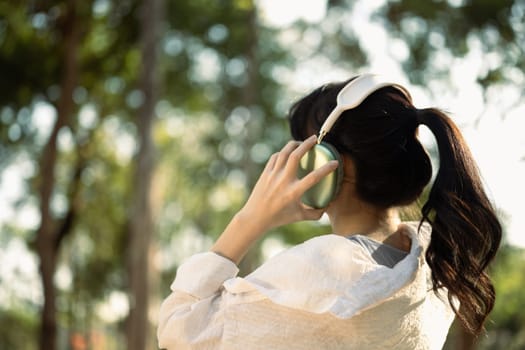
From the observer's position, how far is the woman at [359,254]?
1.79m

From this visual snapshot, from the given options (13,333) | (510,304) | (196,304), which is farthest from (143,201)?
(196,304)

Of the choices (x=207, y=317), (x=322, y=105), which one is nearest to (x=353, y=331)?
(x=207, y=317)

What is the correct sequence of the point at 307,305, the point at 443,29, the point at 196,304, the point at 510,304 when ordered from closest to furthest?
the point at 307,305, the point at 196,304, the point at 443,29, the point at 510,304

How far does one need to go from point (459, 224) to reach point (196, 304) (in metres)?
0.58

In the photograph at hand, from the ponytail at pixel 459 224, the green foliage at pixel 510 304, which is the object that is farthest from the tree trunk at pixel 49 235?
the ponytail at pixel 459 224

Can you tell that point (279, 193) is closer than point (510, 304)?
Yes

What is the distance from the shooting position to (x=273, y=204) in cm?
203

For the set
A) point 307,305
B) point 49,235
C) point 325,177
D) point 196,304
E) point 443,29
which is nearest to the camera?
point 307,305

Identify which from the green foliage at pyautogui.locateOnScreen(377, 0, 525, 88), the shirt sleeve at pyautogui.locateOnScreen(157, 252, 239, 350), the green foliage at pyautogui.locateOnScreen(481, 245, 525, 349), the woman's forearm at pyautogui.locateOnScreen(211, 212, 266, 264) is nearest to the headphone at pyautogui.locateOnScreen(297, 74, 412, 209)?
the woman's forearm at pyautogui.locateOnScreen(211, 212, 266, 264)

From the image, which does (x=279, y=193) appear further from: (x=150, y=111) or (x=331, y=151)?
(x=150, y=111)

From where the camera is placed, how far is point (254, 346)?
1795mm

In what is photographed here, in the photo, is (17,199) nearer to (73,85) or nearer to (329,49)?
(73,85)

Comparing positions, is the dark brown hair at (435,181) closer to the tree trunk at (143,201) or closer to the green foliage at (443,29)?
the green foliage at (443,29)

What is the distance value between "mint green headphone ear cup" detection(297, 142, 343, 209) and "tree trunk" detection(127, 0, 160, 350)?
11.4 m
